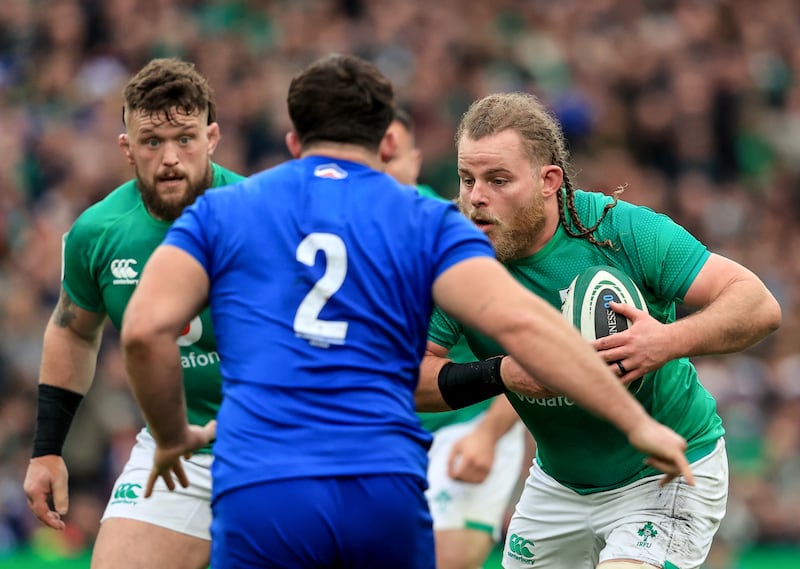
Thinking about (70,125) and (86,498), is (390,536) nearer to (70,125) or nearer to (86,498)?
(86,498)

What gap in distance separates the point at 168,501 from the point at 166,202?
1.29m

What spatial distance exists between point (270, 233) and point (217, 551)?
0.95m

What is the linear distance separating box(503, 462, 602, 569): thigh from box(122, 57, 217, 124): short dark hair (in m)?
2.17

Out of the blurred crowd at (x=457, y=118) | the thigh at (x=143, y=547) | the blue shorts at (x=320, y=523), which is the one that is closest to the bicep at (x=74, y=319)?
the thigh at (x=143, y=547)

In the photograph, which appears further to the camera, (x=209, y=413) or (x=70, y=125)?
(x=70, y=125)

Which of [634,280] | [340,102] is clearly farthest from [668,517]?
[340,102]

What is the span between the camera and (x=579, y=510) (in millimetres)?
5625

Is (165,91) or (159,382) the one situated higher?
(165,91)

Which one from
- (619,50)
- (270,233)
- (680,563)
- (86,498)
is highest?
(619,50)

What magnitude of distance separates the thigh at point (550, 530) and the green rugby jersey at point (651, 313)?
12 centimetres

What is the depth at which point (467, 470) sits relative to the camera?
7.68m

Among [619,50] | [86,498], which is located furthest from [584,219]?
[619,50]

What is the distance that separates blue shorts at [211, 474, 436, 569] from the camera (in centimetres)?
386

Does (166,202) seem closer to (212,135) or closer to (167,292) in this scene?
(212,135)
